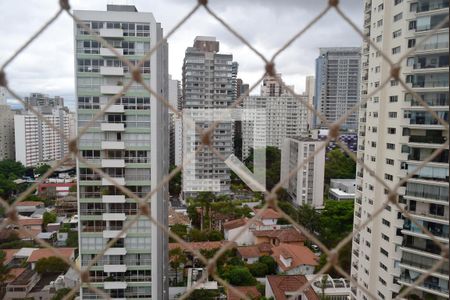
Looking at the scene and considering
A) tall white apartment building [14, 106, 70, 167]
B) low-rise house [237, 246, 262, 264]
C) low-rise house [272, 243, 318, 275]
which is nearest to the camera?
low-rise house [272, 243, 318, 275]

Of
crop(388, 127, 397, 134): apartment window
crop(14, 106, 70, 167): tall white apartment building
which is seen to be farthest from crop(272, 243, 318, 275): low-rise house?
crop(14, 106, 70, 167): tall white apartment building

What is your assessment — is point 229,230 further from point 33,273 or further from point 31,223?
point 31,223

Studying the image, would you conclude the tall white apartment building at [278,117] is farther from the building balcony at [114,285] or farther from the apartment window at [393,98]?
the building balcony at [114,285]

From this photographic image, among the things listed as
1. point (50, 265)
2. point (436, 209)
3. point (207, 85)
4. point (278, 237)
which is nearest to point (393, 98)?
point (436, 209)

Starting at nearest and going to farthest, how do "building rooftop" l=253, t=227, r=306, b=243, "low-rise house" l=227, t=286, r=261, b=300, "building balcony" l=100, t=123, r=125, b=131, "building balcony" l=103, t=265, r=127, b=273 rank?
"building balcony" l=100, t=123, r=125, b=131, "building balcony" l=103, t=265, r=127, b=273, "low-rise house" l=227, t=286, r=261, b=300, "building rooftop" l=253, t=227, r=306, b=243

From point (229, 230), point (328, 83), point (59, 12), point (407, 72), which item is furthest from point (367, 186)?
point (328, 83)

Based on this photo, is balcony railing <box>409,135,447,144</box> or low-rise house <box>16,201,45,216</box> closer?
balcony railing <box>409,135,447,144</box>

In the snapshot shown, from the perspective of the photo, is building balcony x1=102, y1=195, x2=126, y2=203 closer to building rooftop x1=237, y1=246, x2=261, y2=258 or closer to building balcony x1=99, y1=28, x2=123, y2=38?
building balcony x1=99, y1=28, x2=123, y2=38

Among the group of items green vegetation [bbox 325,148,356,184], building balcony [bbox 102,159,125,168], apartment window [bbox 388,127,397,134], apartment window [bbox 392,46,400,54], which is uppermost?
apartment window [bbox 392,46,400,54]
